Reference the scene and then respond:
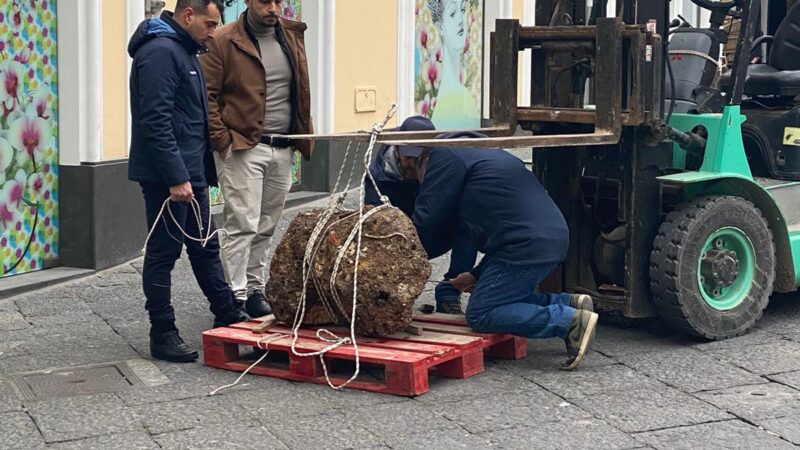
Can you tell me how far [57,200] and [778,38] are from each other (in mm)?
4872

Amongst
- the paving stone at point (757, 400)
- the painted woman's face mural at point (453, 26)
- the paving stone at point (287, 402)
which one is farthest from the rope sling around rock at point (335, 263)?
the painted woman's face mural at point (453, 26)

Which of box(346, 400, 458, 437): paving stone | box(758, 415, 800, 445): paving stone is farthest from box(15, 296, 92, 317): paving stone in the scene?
box(758, 415, 800, 445): paving stone

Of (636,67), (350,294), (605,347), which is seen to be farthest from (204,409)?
(636,67)

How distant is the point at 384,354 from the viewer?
6.43 meters

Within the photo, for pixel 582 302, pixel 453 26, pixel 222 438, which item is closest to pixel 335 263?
pixel 222 438

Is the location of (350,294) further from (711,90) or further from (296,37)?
(711,90)

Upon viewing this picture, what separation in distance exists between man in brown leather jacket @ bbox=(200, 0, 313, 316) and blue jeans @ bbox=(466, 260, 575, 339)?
61.3 inches

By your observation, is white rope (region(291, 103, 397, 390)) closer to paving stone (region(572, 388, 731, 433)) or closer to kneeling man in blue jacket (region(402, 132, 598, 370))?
kneeling man in blue jacket (region(402, 132, 598, 370))

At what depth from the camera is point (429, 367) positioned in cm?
640

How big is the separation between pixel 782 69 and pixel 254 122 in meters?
3.44

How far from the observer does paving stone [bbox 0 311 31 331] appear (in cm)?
788

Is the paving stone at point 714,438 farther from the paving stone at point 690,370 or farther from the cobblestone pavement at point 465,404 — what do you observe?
the paving stone at point 690,370

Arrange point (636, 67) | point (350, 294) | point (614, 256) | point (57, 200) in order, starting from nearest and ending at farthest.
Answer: point (350, 294) < point (636, 67) < point (614, 256) < point (57, 200)

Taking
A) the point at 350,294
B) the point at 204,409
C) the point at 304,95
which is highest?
the point at 304,95
